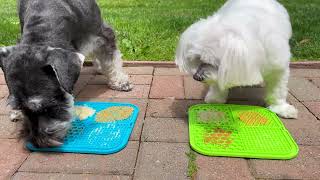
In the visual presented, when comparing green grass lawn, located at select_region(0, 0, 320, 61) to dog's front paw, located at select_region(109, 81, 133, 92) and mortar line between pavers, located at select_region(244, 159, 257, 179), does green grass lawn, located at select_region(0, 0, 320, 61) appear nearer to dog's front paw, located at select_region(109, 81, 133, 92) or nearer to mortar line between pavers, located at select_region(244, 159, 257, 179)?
dog's front paw, located at select_region(109, 81, 133, 92)

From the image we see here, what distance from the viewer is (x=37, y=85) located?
3254 millimetres

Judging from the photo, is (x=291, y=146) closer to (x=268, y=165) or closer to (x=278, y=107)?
(x=268, y=165)

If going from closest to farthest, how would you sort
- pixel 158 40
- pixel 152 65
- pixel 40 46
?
pixel 40 46 < pixel 152 65 < pixel 158 40

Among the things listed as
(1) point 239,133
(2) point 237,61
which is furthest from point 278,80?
(2) point 237,61

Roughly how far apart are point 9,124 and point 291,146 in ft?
9.65

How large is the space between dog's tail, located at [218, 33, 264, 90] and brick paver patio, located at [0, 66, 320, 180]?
73 cm

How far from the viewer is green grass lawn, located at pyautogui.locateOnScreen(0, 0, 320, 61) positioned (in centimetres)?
635

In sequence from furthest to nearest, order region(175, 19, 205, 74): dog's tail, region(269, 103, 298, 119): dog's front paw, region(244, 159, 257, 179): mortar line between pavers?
region(269, 103, 298, 119): dog's front paw
region(175, 19, 205, 74): dog's tail
region(244, 159, 257, 179): mortar line between pavers

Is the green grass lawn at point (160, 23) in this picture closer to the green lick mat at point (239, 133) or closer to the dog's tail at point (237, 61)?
the green lick mat at point (239, 133)

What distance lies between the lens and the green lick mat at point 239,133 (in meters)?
3.44

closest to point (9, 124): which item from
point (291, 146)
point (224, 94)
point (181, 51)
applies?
point (181, 51)

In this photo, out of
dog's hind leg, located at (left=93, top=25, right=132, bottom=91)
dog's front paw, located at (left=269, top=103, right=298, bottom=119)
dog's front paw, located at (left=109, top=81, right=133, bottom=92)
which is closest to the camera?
dog's front paw, located at (left=269, top=103, right=298, bottom=119)

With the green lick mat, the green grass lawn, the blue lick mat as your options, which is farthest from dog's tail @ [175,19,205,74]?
the green grass lawn

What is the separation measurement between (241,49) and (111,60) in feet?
7.43
